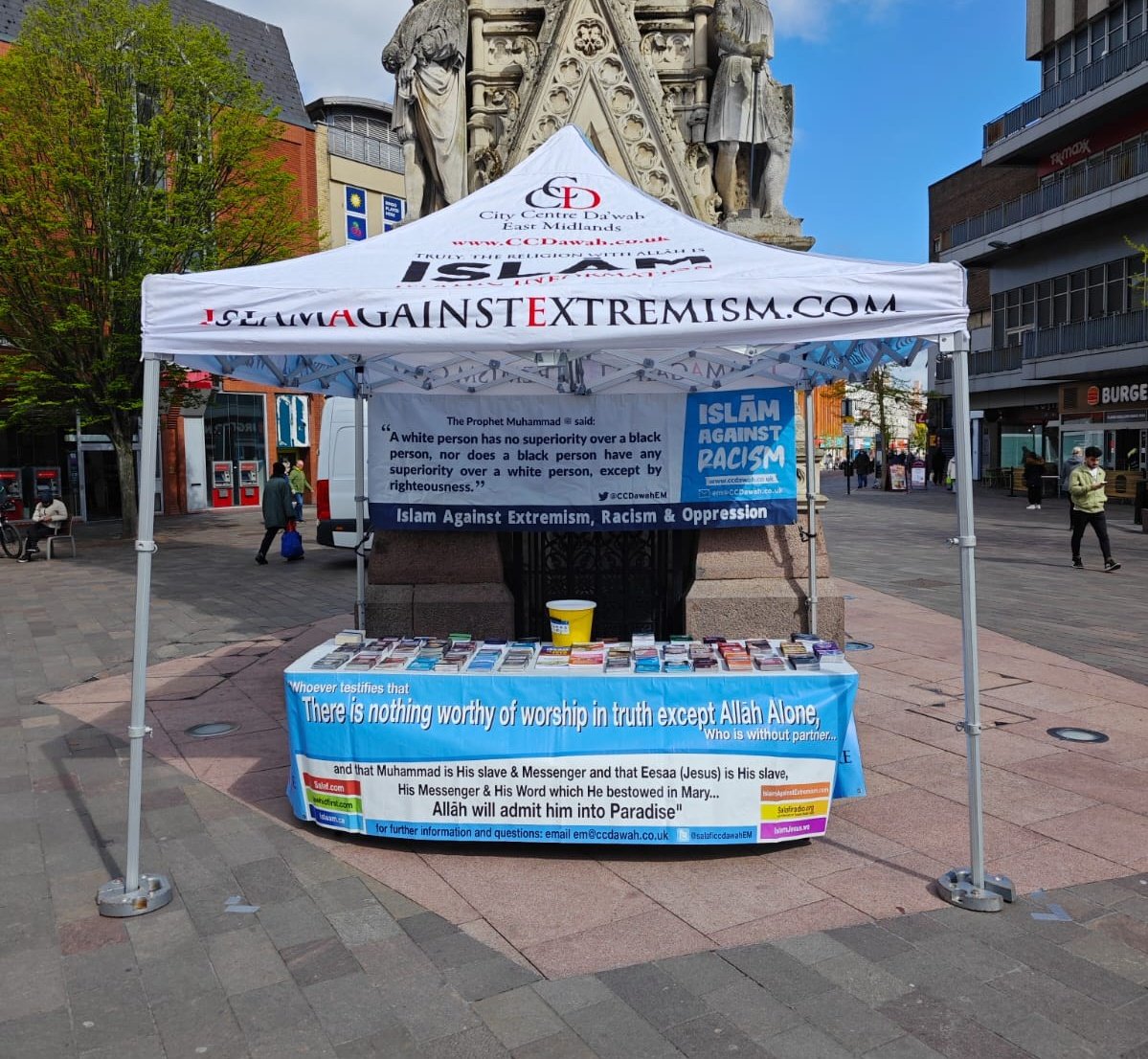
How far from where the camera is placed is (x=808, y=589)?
695 centimetres

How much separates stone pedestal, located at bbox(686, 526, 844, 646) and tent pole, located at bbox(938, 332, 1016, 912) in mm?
2807

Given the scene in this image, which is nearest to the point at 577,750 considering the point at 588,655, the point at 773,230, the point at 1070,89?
the point at 588,655

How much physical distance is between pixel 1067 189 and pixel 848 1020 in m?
36.0

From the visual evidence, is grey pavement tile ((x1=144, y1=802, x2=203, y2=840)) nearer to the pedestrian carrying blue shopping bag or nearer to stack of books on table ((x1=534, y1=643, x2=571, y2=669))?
stack of books on table ((x1=534, y1=643, x2=571, y2=669))

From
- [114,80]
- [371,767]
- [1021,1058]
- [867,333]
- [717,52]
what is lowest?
[1021,1058]

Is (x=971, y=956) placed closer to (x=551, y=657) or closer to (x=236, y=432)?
(x=551, y=657)

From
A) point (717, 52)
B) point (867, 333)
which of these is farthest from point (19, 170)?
point (867, 333)

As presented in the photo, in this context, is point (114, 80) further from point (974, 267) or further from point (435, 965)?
point (974, 267)

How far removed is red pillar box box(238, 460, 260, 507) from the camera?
32.2 meters

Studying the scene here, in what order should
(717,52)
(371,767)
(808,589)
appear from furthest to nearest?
(717,52), (808,589), (371,767)

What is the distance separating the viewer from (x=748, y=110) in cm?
736

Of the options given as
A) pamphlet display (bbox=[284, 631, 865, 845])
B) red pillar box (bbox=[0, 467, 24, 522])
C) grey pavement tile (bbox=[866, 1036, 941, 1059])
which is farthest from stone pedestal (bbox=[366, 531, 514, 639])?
red pillar box (bbox=[0, 467, 24, 522])

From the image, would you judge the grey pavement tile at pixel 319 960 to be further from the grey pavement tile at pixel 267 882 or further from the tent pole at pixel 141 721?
the tent pole at pixel 141 721

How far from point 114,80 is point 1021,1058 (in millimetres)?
22704
